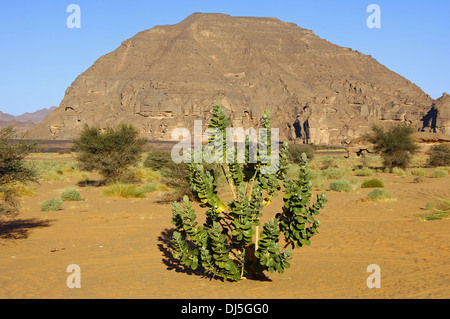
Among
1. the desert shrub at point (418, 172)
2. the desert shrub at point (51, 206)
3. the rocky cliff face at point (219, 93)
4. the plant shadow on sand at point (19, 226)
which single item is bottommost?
the plant shadow on sand at point (19, 226)

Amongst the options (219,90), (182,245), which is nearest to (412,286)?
(182,245)

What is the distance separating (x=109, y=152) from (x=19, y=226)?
13750mm

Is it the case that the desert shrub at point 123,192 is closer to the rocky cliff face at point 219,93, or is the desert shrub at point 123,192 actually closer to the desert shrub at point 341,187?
the desert shrub at point 341,187

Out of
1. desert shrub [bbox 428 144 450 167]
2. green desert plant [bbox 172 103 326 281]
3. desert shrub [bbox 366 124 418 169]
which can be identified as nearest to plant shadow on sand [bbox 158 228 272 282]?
green desert plant [bbox 172 103 326 281]

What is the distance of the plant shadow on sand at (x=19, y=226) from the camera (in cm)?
1023

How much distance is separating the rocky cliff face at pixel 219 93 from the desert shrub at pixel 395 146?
122 m

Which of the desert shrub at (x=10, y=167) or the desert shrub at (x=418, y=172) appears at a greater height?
the desert shrub at (x=10, y=167)

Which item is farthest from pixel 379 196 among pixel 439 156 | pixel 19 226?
pixel 439 156

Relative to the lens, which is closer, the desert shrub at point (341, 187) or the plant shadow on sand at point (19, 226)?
the plant shadow on sand at point (19, 226)

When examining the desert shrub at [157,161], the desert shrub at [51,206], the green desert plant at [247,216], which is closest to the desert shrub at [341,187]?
the desert shrub at [51,206]

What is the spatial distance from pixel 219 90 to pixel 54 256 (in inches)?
6357

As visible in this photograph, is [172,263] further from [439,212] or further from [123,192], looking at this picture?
[123,192]

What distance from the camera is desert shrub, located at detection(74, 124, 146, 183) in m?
23.9

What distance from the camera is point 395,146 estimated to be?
3259 cm
